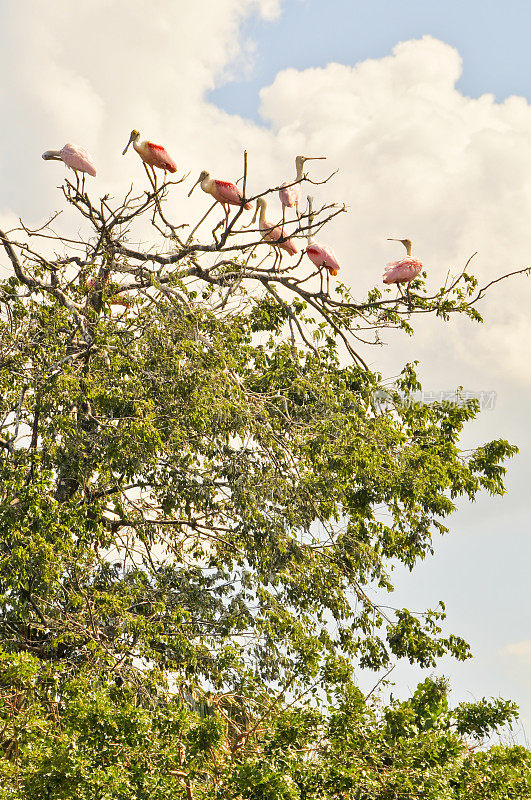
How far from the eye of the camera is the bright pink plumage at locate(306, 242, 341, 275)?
8797mm

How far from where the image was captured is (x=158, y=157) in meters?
8.25

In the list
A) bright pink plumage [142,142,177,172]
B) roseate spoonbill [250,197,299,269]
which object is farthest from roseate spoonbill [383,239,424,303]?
bright pink plumage [142,142,177,172]

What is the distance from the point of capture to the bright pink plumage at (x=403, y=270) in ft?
29.3

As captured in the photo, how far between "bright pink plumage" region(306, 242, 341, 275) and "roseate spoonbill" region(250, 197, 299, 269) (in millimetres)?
150

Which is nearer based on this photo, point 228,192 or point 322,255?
point 228,192

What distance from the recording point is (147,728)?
446 cm

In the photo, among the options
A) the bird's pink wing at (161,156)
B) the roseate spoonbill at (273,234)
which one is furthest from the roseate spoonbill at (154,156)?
the roseate spoonbill at (273,234)

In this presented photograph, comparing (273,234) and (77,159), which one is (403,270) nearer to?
(273,234)

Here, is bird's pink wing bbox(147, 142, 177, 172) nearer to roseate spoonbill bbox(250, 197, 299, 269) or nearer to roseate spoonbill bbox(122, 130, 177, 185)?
roseate spoonbill bbox(122, 130, 177, 185)

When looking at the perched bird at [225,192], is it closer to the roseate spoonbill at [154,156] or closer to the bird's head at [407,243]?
the roseate spoonbill at [154,156]

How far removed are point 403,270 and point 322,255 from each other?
0.84 metres

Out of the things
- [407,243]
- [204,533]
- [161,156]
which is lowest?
[204,533]

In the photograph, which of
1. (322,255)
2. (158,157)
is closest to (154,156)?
(158,157)

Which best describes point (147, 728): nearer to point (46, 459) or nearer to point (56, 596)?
point (56, 596)
